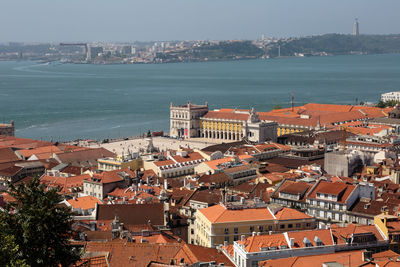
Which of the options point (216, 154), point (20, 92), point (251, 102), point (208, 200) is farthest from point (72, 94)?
point (208, 200)

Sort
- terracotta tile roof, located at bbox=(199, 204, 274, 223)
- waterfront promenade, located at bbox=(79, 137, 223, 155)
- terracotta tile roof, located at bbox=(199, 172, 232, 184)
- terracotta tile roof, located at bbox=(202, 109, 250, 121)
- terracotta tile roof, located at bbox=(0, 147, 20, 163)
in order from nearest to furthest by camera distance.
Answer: terracotta tile roof, located at bbox=(199, 204, 274, 223) < terracotta tile roof, located at bbox=(199, 172, 232, 184) < terracotta tile roof, located at bbox=(0, 147, 20, 163) < waterfront promenade, located at bbox=(79, 137, 223, 155) < terracotta tile roof, located at bbox=(202, 109, 250, 121)

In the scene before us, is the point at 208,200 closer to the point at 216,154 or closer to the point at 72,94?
the point at 216,154

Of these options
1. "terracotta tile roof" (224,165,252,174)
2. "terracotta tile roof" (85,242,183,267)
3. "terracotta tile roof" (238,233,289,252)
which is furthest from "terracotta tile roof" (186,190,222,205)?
"terracotta tile roof" (85,242,183,267)

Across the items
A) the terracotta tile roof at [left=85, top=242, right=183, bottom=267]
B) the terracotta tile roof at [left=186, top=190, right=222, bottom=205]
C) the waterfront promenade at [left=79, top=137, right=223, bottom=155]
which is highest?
the terracotta tile roof at [left=85, top=242, right=183, bottom=267]

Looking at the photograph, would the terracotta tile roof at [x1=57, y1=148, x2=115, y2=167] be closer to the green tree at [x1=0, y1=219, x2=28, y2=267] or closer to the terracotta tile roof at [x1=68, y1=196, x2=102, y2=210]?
the terracotta tile roof at [x1=68, y1=196, x2=102, y2=210]

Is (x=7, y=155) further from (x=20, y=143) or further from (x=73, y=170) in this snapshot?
(x=73, y=170)

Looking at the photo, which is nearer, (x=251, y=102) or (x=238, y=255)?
(x=238, y=255)
